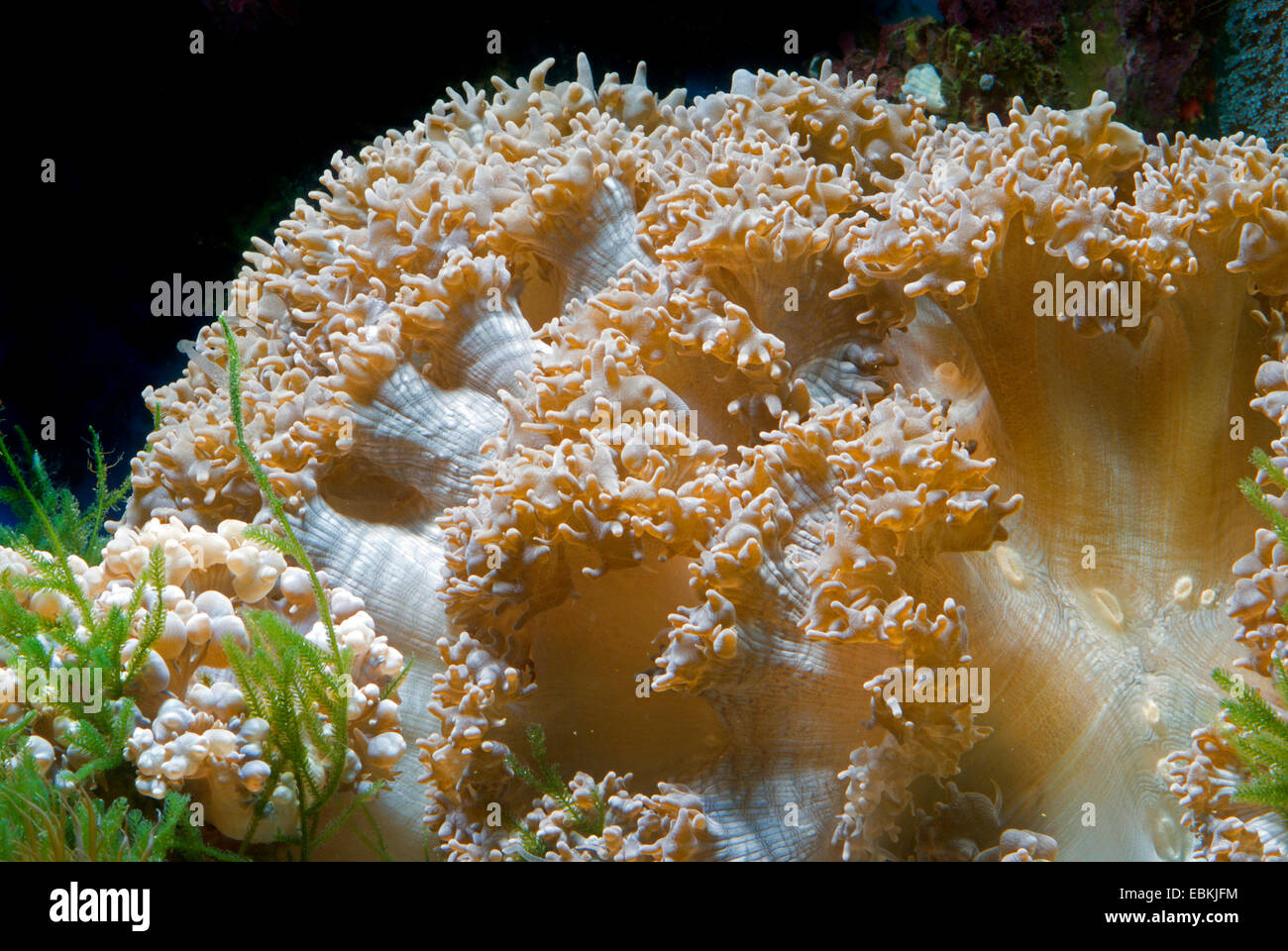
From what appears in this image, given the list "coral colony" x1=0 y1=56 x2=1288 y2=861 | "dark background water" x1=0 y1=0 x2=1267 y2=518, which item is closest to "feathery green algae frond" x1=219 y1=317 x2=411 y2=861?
"coral colony" x1=0 y1=56 x2=1288 y2=861

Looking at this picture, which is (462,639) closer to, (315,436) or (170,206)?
(315,436)

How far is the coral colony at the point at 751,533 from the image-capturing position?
195cm

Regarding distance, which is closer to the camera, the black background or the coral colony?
the coral colony

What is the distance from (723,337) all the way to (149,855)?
1801 mm

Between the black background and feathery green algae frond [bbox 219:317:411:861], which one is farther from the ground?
the black background

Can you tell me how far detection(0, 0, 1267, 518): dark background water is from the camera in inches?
158

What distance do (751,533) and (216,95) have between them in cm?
378

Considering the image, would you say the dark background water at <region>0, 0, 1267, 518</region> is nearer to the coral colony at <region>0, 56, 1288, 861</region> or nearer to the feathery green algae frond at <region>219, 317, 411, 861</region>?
the coral colony at <region>0, 56, 1288, 861</region>

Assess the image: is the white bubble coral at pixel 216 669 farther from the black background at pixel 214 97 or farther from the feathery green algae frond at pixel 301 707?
the black background at pixel 214 97

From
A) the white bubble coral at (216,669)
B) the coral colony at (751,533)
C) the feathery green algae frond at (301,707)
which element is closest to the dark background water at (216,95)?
the coral colony at (751,533)

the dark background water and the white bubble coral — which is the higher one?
the dark background water

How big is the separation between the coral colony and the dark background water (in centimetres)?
178

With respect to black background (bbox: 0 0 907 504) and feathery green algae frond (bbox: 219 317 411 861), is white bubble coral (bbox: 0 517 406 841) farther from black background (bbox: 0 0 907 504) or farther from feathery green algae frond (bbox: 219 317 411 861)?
black background (bbox: 0 0 907 504)
